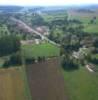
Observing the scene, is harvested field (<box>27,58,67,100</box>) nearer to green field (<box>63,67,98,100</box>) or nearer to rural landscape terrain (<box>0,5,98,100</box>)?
rural landscape terrain (<box>0,5,98,100</box>)

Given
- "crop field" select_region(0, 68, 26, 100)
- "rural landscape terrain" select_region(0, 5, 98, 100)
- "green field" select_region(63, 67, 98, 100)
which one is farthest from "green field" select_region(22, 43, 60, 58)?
"crop field" select_region(0, 68, 26, 100)

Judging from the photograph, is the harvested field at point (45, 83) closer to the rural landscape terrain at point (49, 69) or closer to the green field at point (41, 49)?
the rural landscape terrain at point (49, 69)

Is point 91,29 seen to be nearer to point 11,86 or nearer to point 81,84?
point 81,84

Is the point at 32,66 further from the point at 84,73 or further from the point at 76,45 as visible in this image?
the point at 76,45

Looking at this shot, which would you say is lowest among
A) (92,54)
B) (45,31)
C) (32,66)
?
(45,31)

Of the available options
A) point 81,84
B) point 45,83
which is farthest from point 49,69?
point 81,84

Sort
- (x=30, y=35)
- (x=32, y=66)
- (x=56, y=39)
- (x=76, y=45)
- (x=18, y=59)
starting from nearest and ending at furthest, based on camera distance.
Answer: (x=32, y=66), (x=18, y=59), (x=76, y=45), (x=56, y=39), (x=30, y=35)

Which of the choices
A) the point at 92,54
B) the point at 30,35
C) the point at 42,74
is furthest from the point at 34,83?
the point at 30,35
